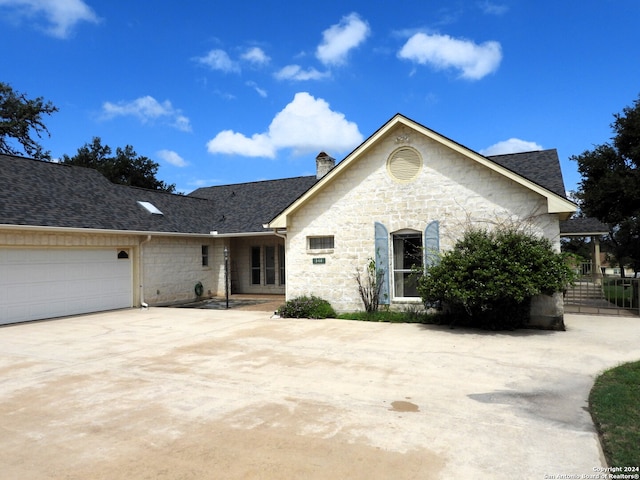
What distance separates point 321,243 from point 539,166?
7.80 m

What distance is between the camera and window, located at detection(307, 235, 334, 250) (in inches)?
553

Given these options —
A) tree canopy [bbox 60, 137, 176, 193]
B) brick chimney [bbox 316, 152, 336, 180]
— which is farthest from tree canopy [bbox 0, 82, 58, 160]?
brick chimney [bbox 316, 152, 336, 180]

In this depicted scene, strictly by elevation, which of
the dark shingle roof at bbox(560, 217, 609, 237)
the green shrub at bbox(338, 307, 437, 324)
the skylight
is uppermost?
the skylight

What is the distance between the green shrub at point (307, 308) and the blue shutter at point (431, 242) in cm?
335

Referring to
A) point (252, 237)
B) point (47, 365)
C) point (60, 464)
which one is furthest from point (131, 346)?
point (252, 237)

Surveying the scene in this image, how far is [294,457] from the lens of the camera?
14.1 ft

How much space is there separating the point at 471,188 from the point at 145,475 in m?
10.6

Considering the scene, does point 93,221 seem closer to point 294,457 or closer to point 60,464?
point 60,464

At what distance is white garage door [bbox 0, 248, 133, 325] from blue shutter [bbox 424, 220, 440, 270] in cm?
1108

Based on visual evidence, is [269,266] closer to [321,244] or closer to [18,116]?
[321,244]

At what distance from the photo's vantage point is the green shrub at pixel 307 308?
1341 centimetres

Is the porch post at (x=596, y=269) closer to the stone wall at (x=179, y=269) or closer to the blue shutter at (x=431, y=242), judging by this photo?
the blue shutter at (x=431, y=242)

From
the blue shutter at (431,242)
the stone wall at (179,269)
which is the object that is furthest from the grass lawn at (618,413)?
the stone wall at (179,269)

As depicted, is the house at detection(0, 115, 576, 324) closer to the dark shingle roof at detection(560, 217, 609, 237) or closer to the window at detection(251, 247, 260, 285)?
the window at detection(251, 247, 260, 285)
